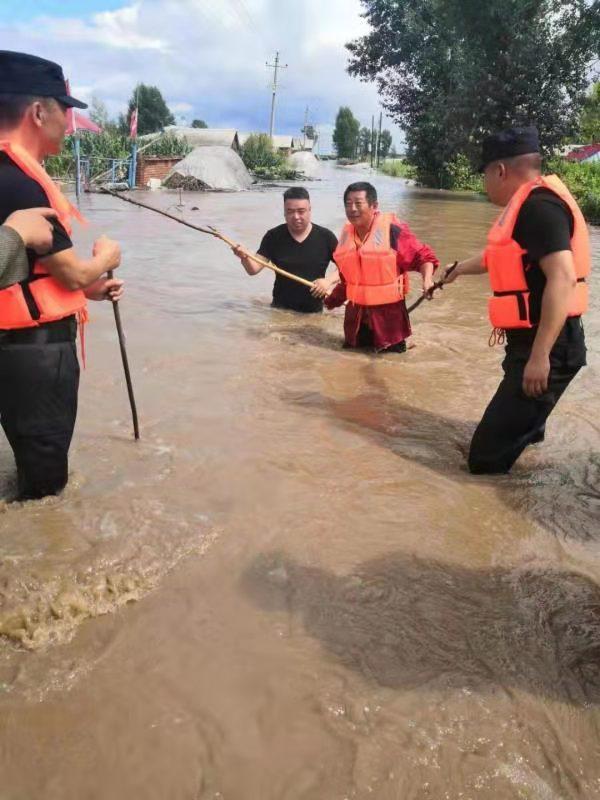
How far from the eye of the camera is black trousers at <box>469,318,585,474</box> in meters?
3.40

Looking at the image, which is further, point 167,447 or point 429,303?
point 429,303

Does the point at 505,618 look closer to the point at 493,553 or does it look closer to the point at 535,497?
the point at 493,553

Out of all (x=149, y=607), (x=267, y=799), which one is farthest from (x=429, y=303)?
(x=267, y=799)

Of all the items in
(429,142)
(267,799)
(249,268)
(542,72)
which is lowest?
(267,799)

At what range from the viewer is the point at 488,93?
3020 cm

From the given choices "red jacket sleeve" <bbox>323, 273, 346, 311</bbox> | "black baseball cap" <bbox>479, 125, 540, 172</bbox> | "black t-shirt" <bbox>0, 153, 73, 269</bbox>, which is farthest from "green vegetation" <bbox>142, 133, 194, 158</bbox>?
"black t-shirt" <bbox>0, 153, 73, 269</bbox>

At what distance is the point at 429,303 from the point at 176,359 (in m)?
3.95

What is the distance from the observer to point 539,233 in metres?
3.09

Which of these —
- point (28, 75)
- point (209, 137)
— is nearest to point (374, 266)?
point (28, 75)

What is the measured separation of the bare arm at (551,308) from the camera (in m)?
3.04

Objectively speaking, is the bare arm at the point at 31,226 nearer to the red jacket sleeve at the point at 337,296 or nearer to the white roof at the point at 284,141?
the red jacket sleeve at the point at 337,296

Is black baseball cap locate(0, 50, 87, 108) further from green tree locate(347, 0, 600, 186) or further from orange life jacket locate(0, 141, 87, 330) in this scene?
green tree locate(347, 0, 600, 186)

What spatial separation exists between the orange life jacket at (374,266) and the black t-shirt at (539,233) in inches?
94.1

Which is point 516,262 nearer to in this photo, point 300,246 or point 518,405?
point 518,405
